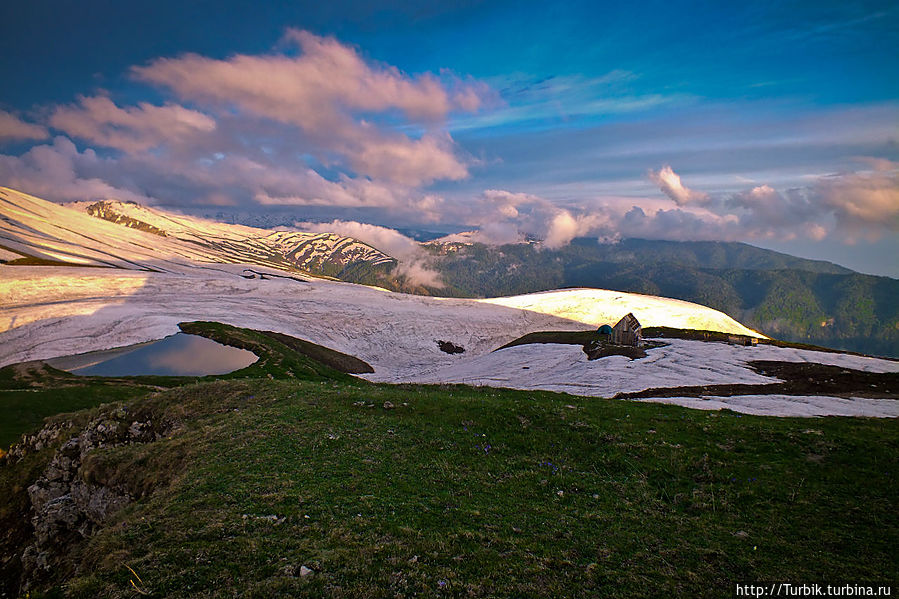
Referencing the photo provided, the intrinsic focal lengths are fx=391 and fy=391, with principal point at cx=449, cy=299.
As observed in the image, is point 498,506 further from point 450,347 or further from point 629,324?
point 450,347

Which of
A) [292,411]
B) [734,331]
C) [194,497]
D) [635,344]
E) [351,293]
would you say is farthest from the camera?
[351,293]

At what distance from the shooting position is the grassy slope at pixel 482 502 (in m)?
10.4

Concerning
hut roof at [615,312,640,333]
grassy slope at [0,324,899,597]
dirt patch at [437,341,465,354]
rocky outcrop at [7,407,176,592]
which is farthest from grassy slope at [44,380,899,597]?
dirt patch at [437,341,465,354]

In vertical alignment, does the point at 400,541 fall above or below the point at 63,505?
above

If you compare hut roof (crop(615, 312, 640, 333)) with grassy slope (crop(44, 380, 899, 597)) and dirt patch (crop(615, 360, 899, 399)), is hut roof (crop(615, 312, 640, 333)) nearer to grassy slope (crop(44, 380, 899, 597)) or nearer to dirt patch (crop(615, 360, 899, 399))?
dirt patch (crop(615, 360, 899, 399))

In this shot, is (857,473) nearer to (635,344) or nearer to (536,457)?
(536,457)

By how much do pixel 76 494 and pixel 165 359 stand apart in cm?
4589

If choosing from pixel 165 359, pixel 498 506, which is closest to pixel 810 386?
pixel 498 506

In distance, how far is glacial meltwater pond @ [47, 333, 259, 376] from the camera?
5481 centimetres

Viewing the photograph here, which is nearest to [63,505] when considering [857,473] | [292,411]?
[292,411]

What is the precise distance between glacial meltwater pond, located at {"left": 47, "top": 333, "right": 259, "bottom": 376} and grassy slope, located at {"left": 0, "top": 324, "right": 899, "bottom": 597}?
32955 mm

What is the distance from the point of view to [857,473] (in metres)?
17.3

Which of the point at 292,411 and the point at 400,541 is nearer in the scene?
the point at 400,541

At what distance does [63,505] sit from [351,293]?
119m
